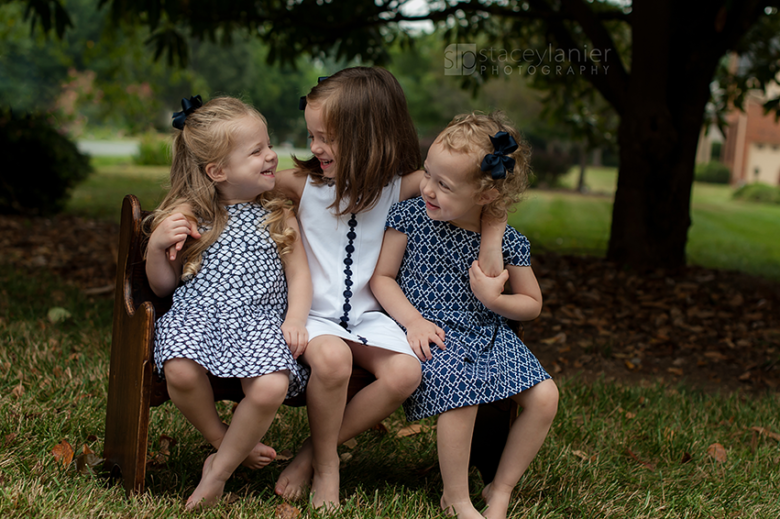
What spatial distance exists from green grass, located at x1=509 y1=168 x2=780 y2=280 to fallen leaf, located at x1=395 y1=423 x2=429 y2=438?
10.7 feet

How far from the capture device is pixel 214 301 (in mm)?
2211

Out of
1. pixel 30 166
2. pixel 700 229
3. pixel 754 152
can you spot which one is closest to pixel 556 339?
pixel 30 166

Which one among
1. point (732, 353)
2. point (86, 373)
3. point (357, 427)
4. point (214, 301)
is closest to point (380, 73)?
point (214, 301)

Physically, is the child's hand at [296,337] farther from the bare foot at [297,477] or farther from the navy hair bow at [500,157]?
the navy hair bow at [500,157]

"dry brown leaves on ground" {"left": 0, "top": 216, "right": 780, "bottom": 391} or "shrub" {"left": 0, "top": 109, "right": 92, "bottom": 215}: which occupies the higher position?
"shrub" {"left": 0, "top": 109, "right": 92, "bottom": 215}

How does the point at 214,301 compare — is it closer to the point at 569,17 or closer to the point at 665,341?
the point at 665,341

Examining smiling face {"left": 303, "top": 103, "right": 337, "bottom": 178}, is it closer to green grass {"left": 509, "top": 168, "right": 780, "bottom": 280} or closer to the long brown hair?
the long brown hair

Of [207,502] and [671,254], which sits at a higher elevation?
[671,254]

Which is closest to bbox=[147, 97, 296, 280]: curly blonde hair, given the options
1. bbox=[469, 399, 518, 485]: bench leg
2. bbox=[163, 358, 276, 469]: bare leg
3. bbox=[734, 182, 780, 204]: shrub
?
bbox=[163, 358, 276, 469]: bare leg

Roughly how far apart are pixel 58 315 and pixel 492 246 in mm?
2852

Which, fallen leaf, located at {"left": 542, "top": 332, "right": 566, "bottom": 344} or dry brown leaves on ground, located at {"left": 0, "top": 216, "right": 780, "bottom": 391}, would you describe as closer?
dry brown leaves on ground, located at {"left": 0, "top": 216, "right": 780, "bottom": 391}

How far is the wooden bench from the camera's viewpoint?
6.64 ft

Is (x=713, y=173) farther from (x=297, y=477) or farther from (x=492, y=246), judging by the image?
(x=297, y=477)

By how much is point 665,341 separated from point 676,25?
265 centimetres
